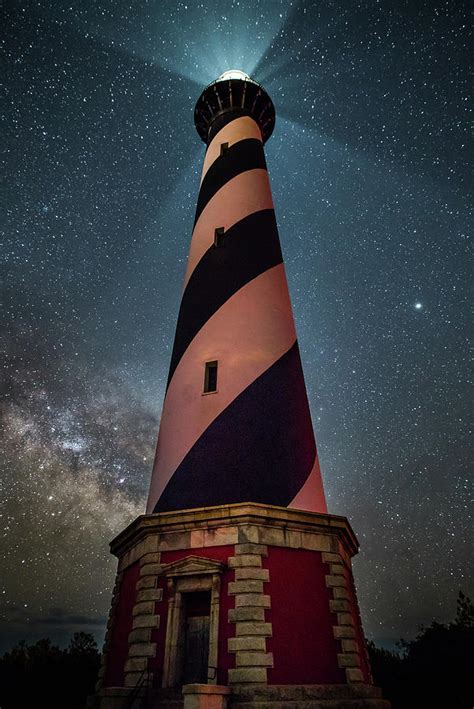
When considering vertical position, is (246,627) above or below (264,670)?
above

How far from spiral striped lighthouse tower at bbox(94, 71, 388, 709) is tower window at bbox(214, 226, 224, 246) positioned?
0.18 feet

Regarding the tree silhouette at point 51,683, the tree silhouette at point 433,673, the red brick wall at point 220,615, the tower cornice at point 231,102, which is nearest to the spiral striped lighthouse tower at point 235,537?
the red brick wall at point 220,615

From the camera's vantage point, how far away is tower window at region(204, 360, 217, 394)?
404 inches

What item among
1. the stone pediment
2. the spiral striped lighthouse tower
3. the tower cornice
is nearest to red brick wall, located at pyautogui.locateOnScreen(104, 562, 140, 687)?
the spiral striped lighthouse tower

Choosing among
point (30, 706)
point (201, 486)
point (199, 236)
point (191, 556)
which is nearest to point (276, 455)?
point (201, 486)

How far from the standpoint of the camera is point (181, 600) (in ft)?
25.6

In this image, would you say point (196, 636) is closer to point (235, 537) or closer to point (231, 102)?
point (235, 537)

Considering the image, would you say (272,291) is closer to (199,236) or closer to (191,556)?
(199,236)

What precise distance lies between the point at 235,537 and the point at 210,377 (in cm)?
371

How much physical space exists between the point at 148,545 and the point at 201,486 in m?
1.40

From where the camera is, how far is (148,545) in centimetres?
835

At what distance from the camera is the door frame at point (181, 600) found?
7191mm

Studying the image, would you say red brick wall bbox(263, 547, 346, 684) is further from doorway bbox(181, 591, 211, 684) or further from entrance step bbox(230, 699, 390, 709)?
doorway bbox(181, 591, 211, 684)

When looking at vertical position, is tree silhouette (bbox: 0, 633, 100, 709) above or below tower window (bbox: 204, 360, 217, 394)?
below
